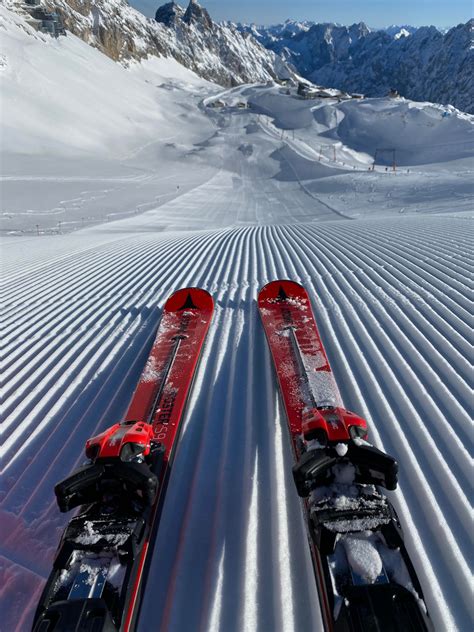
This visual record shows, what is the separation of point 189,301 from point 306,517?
3.48m

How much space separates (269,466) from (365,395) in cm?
124

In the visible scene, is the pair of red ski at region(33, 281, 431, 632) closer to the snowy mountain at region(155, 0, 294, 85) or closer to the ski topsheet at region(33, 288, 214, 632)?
the ski topsheet at region(33, 288, 214, 632)

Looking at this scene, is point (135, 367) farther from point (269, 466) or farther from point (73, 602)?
point (73, 602)

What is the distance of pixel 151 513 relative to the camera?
2.32 m

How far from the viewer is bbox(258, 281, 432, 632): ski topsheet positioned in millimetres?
1688

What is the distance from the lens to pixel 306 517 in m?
2.32

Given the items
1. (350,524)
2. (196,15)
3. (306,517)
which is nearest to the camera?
(350,524)

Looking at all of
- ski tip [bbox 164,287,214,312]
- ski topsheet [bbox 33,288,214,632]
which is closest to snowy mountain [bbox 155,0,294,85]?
ski tip [bbox 164,287,214,312]

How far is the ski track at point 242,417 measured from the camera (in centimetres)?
218

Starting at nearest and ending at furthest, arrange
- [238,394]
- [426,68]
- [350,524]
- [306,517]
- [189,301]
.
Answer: [350,524]
[306,517]
[238,394]
[189,301]
[426,68]

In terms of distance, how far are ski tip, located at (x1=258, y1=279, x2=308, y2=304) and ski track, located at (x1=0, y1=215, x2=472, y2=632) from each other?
1.06 feet

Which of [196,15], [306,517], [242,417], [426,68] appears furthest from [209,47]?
[306,517]

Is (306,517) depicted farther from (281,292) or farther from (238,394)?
(281,292)

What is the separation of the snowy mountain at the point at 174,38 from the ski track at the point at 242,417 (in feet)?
285
